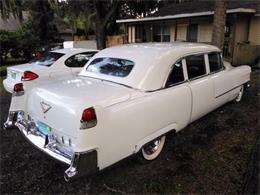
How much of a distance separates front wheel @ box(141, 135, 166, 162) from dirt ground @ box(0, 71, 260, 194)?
9 cm

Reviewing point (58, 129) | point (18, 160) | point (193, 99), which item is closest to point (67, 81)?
point (58, 129)

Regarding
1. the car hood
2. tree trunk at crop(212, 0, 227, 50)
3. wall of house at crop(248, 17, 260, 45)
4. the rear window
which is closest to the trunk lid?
the rear window

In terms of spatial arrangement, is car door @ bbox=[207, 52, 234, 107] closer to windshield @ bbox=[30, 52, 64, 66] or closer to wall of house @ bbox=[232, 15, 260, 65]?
windshield @ bbox=[30, 52, 64, 66]

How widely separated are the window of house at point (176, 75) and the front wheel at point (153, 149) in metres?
0.83

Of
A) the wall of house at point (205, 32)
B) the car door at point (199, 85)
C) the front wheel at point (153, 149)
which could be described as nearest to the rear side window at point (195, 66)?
the car door at point (199, 85)

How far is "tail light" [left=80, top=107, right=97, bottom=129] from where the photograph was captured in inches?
102

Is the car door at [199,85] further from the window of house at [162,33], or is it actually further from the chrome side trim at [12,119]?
the window of house at [162,33]

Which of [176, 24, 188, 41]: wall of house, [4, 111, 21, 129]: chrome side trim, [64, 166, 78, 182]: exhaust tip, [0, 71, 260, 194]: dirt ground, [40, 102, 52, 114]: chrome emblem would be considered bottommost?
[0, 71, 260, 194]: dirt ground

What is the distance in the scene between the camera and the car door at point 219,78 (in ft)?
15.2

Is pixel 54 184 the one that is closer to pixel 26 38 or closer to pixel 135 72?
pixel 135 72

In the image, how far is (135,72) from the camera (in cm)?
352

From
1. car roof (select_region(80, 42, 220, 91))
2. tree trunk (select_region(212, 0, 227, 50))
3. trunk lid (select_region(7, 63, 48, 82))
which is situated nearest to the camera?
car roof (select_region(80, 42, 220, 91))

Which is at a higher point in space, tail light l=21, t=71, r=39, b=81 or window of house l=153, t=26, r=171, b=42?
window of house l=153, t=26, r=171, b=42

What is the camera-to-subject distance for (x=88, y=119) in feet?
8.48
